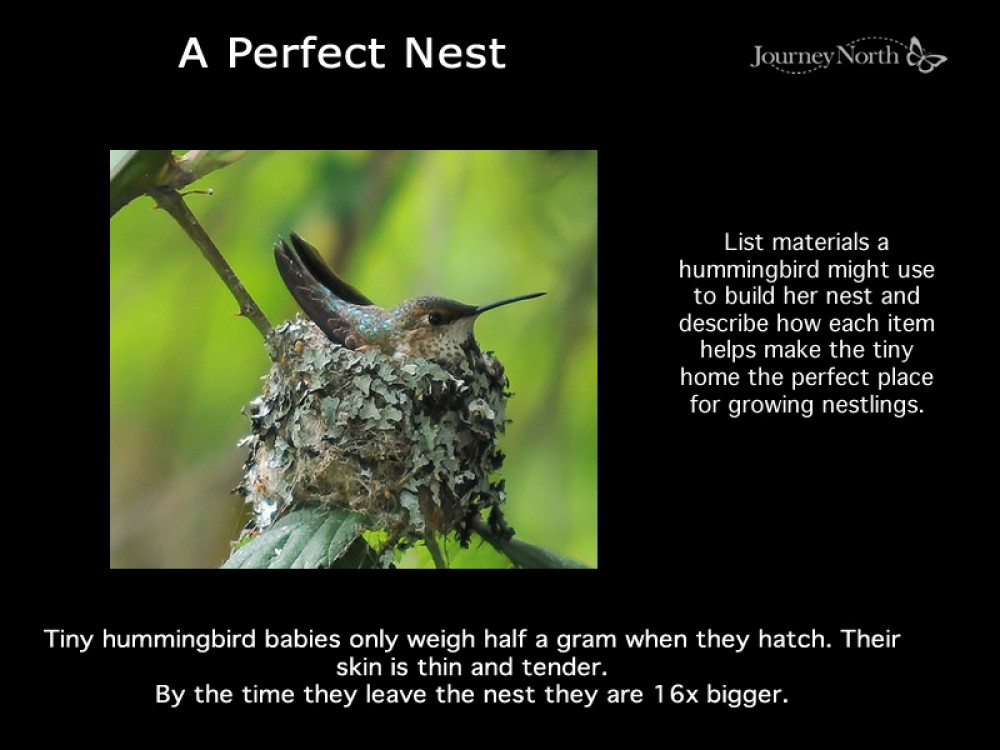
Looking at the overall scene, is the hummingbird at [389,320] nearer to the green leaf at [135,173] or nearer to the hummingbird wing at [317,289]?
the hummingbird wing at [317,289]

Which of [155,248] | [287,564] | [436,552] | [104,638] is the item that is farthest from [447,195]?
[104,638]

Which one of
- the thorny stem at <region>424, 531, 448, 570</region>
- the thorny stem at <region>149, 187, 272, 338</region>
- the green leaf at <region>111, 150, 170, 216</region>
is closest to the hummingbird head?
the thorny stem at <region>149, 187, 272, 338</region>

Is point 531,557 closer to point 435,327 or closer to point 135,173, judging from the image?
point 435,327

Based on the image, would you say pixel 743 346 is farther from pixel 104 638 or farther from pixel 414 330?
pixel 104 638

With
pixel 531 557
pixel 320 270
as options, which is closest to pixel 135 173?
pixel 320 270

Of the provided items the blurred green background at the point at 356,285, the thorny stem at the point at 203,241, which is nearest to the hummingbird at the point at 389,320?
the thorny stem at the point at 203,241

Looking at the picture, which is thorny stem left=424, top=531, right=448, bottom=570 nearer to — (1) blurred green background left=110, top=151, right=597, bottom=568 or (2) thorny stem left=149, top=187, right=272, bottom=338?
(2) thorny stem left=149, top=187, right=272, bottom=338
